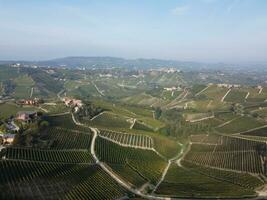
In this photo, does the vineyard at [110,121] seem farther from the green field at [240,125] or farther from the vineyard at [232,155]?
the green field at [240,125]

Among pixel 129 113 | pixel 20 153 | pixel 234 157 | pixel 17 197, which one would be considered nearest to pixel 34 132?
pixel 20 153

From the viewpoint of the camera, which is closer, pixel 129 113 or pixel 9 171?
pixel 9 171

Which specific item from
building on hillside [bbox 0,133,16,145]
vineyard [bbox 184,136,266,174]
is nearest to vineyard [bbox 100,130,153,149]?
vineyard [bbox 184,136,266,174]

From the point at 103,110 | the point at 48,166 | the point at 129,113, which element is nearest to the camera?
the point at 48,166

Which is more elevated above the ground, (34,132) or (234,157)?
(34,132)

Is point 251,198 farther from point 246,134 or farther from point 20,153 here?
point 246,134

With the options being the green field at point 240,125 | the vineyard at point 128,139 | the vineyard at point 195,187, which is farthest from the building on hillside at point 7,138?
the green field at point 240,125

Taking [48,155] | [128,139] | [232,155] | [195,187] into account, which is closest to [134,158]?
[128,139]

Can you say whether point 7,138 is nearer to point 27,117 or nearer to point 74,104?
point 27,117
